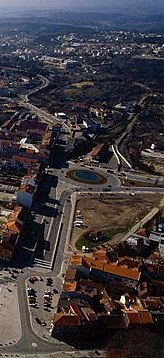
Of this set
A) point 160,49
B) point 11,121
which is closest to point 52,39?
point 160,49

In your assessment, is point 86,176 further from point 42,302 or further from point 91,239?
point 42,302

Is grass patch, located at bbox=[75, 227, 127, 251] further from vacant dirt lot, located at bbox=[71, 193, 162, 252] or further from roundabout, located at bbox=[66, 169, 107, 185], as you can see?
roundabout, located at bbox=[66, 169, 107, 185]

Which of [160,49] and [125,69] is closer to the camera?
[125,69]

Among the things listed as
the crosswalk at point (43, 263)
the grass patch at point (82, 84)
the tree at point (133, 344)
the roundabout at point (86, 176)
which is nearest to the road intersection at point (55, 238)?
the crosswalk at point (43, 263)

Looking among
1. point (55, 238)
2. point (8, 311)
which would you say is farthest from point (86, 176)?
point (8, 311)

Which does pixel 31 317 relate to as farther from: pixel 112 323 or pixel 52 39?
pixel 52 39

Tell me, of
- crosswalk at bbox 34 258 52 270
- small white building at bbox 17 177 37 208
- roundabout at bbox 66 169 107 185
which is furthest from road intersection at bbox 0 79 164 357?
small white building at bbox 17 177 37 208
